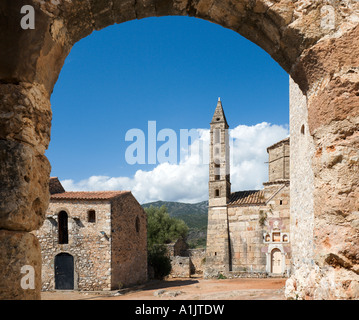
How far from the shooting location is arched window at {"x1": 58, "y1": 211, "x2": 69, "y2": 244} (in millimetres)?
21264

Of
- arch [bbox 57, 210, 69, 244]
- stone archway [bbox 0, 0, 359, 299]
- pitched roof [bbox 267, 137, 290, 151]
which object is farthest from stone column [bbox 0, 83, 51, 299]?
pitched roof [bbox 267, 137, 290, 151]

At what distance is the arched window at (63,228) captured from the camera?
69.8 feet

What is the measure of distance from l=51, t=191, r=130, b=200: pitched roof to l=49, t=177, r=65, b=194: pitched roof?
3.63 ft

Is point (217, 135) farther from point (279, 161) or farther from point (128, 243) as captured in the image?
point (128, 243)

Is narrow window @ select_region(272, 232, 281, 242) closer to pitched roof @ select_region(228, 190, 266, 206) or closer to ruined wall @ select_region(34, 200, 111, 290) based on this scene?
pitched roof @ select_region(228, 190, 266, 206)

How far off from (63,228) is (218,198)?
13.0 meters

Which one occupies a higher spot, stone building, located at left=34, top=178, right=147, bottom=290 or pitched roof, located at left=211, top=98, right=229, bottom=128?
pitched roof, located at left=211, top=98, right=229, bottom=128

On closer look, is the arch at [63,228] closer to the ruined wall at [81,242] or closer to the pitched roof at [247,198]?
the ruined wall at [81,242]

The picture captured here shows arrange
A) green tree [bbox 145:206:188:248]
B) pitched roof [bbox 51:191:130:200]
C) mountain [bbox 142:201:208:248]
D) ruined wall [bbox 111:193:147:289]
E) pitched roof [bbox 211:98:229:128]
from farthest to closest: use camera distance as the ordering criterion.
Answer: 1. mountain [bbox 142:201:208:248]
2. green tree [bbox 145:206:188:248]
3. pitched roof [bbox 211:98:229:128]
4. ruined wall [bbox 111:193:147:289]
5. pitched roof [bbox 51:191:130:200]

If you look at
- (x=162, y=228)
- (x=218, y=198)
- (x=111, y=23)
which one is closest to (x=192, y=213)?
(x=162, y=228)

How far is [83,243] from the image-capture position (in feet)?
67.4

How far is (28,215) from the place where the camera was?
8.26ft

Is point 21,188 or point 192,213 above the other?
point 21,188
